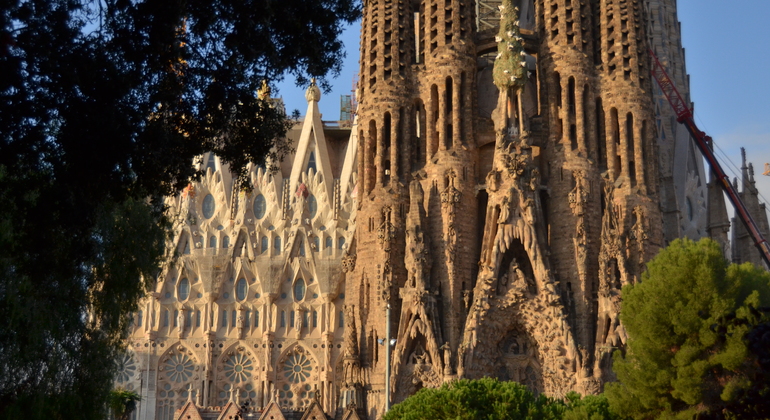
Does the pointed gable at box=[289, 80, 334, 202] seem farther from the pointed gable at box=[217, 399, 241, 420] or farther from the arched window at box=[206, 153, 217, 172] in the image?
the pointed gable at box=[217, 399, 241, 420]

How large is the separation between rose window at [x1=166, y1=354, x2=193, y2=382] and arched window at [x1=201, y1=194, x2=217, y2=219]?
27.3 feet

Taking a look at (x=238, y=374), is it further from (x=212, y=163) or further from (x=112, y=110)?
(x=112, y=110)

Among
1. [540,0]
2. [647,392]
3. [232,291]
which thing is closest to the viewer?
[647,392]

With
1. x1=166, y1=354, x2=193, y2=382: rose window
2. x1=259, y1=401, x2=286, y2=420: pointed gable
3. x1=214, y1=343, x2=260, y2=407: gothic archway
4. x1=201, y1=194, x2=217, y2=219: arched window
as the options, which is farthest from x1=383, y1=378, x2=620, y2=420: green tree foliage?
x1=201, y1=194, x2=217, y2=219: arched window

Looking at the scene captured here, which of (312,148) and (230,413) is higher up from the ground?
(312,148)

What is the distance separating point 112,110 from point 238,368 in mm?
41541

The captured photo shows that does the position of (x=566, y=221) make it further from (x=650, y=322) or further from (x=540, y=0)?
(x=650, y=322)

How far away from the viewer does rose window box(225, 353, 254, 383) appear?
A: 5600cm

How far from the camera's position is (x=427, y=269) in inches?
1774

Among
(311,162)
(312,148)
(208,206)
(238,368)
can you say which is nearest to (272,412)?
(238,368)

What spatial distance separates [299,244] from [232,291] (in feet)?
15.1

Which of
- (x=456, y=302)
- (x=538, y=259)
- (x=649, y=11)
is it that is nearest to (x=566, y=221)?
(x=538, y=259)

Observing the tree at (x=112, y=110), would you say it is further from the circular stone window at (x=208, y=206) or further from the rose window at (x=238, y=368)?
the circular stone window at (x=208, y=206)

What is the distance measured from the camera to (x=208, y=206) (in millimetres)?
59719
